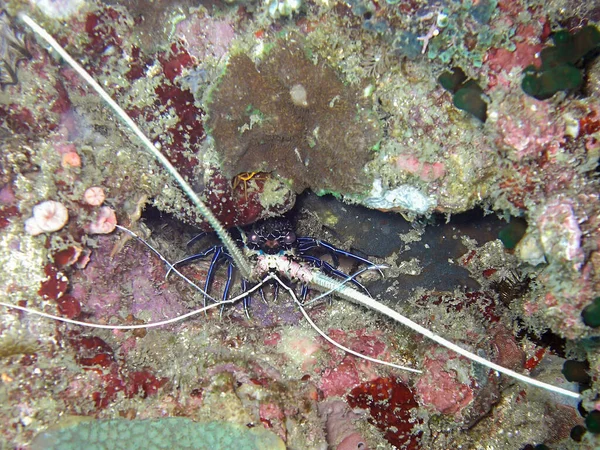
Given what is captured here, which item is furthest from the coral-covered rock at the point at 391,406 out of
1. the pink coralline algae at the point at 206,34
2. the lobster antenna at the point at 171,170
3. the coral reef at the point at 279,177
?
the pink coralline algae at the point at 206,34

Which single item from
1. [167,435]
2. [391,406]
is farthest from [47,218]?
[391,406]

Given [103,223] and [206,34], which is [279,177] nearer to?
[206,34]

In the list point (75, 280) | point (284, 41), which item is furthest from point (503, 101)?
point (75, 280)

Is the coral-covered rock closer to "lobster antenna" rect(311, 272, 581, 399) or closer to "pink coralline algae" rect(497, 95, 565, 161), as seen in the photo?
"lobster antenna" rect(311, 272, 581, 399)

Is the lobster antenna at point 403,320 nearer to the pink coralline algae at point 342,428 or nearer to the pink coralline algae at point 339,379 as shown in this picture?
the pink coralline algae at point 339,379

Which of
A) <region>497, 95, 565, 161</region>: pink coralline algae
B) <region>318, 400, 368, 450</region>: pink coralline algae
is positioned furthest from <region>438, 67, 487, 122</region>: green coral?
<region>318, 400, 368, 450</region>: pink coralline algae

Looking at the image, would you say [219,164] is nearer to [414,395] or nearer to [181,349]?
[181,349]
